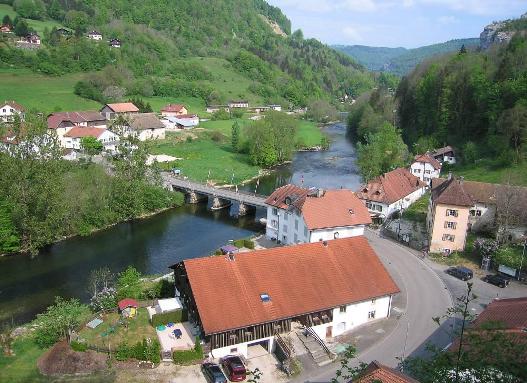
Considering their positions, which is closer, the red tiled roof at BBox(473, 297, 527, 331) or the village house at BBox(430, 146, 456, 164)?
the red tiled roof at BBox(473, 297, 527, 331)

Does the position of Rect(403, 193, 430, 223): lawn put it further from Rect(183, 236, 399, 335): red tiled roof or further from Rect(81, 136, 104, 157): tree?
Rect(81, 136, 104, 157): tree

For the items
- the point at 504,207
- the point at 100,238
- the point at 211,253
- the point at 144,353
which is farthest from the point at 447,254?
the point at 100,238

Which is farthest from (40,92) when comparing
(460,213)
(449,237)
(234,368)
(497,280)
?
(497,280)

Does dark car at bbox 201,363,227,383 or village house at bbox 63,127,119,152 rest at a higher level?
village house at bbox 63,127,119,152

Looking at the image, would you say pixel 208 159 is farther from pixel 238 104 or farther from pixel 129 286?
pixel 238 104

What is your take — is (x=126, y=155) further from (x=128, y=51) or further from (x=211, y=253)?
(x=128, y=51)

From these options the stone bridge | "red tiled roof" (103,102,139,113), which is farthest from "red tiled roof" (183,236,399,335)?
"red tiled roof" (103,102,139,113)

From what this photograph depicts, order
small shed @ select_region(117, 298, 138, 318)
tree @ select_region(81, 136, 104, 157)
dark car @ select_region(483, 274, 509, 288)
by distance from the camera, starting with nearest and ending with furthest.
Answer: small shed @ select_region(117, 298, 138, 318) → dark car @ select_region(483, 274, 509, 288) → tree @ select_region(81, 136, 104, 157)
